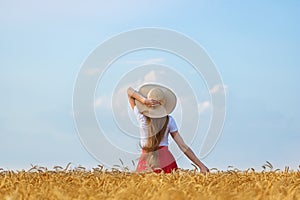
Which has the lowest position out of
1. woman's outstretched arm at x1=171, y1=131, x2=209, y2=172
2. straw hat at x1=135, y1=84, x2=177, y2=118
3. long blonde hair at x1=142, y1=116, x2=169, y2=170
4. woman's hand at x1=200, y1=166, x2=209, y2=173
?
woman's hand at x1=200, y1=166, x2=209, y2=173

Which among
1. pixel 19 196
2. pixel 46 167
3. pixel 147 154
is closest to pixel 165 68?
pixel 147 154

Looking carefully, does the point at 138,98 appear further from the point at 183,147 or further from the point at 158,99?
the point at 183,147

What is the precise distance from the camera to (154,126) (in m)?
7.52

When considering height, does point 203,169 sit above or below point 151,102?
below

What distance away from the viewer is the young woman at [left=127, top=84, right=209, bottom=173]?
295 inches

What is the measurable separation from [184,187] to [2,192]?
→ 1226mm

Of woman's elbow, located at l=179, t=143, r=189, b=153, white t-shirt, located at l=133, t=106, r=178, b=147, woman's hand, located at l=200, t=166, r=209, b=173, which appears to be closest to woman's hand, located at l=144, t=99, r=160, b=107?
white t-shirt, located at l=133, t=106, r=178, b=147

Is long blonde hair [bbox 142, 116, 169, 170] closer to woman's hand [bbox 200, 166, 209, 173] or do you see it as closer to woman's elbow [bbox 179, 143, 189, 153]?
woman's elbow [bbox 179, 143, 189, 153]

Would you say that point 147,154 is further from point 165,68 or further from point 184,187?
point 184,187

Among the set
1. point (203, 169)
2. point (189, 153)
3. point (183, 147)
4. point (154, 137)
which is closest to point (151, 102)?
point (154, 137)

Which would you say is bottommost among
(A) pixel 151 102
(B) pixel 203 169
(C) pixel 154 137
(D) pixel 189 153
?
(B) pixel 203 169

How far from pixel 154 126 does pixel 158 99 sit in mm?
345

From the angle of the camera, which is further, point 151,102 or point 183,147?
point 151,102

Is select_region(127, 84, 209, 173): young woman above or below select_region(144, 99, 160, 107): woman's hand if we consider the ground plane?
below
